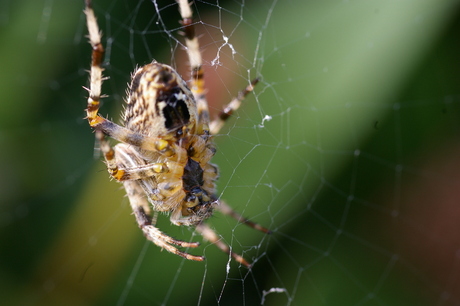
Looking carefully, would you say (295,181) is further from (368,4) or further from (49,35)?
(49,35)

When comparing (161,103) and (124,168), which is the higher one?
(161,103)

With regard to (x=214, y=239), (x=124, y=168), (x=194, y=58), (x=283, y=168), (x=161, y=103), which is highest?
(x=194, y=58)

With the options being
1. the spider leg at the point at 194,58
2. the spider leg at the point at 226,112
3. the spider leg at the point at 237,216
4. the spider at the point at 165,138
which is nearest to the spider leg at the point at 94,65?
→ the spider at the point at 165,138

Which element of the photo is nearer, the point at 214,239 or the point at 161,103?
the point at 161,103

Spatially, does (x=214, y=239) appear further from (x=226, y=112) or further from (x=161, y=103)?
(x=161, y=103)

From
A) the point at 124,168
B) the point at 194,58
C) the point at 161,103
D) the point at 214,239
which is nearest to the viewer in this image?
the point at 161,103

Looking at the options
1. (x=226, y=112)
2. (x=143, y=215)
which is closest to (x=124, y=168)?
(x=143, y=215)
